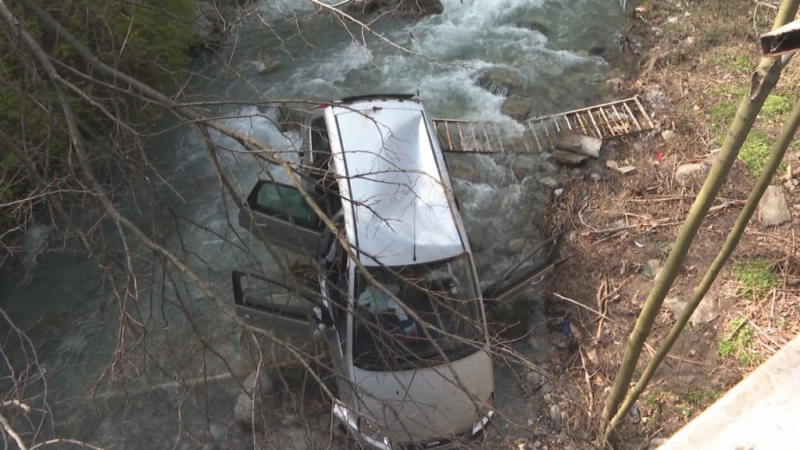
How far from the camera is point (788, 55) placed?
1.78m

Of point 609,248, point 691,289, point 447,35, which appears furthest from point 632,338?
point 447,35

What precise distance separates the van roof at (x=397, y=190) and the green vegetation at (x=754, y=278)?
112 inches

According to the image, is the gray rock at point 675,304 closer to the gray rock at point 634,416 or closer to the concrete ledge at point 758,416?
the gray rock at point 634,416

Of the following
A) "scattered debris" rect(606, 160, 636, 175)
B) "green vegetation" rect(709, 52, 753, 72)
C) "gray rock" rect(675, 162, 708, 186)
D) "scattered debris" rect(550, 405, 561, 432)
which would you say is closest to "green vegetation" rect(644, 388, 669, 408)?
"scattered debris" rect(550, 405, 561, 432)

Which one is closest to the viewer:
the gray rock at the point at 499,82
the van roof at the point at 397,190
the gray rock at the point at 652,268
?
the van roof at the point at 397,190

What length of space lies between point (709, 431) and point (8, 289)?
815cm

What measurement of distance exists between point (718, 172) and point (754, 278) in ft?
13.1

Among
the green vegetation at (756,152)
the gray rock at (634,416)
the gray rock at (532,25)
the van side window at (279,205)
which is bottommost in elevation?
the gray rock at (634,416)

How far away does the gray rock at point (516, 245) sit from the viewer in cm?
732

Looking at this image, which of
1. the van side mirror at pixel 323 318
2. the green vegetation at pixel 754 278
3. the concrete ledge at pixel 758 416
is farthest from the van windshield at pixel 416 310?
the concrete ledge at pixel 758 416

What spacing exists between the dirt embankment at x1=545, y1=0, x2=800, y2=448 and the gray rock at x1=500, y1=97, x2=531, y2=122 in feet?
4.81

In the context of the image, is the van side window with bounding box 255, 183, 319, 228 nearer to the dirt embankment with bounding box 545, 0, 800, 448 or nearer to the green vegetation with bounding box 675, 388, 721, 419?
the dirt embankment with bounding box 545, 0, 800, 448

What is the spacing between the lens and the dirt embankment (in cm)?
524

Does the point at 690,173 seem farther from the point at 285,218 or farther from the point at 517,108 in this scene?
A: the point at 285,218
